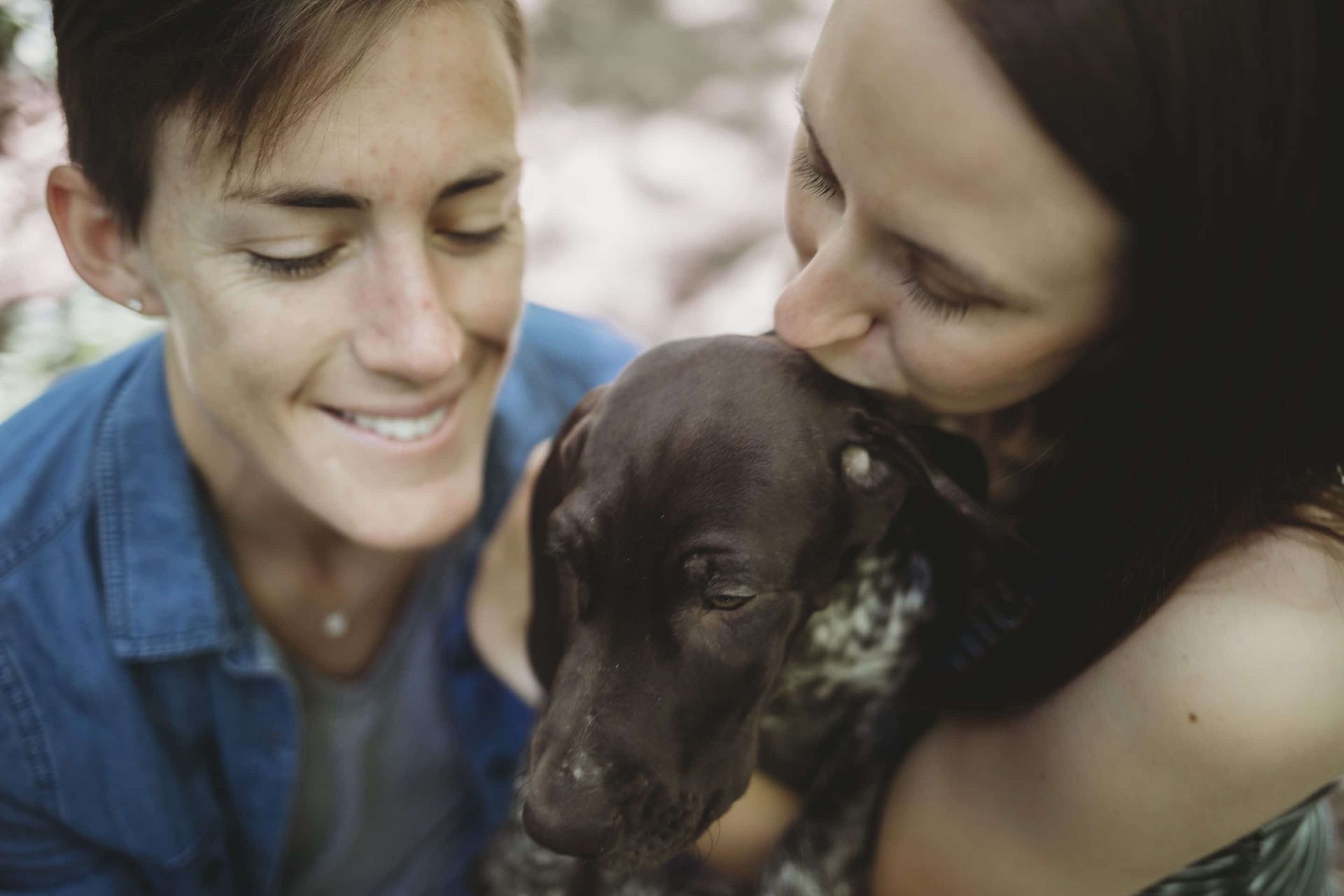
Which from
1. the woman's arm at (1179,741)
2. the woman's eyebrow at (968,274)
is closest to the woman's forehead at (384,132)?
the woman's eyebrow at (968,274)

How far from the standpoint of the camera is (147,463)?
2.37 m

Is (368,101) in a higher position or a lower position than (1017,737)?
higher

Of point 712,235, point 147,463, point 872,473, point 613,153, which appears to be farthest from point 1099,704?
point 613,153

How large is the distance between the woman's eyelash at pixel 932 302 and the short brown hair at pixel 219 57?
0.99 meters

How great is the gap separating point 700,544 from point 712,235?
4.46 meters

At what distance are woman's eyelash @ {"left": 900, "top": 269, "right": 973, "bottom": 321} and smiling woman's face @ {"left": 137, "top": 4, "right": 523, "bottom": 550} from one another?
83 centimetres

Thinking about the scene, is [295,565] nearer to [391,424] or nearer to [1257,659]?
[391,424]

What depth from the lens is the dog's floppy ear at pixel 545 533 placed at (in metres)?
1.99

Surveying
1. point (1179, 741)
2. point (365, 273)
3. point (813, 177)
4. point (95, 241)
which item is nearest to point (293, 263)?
point (365, 273)

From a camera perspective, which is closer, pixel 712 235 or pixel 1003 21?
pixel 1003 21

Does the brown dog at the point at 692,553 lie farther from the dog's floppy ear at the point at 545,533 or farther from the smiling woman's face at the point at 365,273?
the smiling woman's face at the point at 365,273

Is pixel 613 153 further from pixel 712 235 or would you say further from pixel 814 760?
pixel 814 760

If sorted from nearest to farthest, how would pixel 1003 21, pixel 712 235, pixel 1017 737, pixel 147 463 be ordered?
1. pixel 1003 21
2. pixel 1017 737
3. pixel 147 463
4. pixel 712 235

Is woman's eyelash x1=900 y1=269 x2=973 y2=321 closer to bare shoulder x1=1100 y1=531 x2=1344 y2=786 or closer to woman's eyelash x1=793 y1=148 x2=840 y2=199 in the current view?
woman's eyelash x1=793 y1=148 x2=840 y2=199
